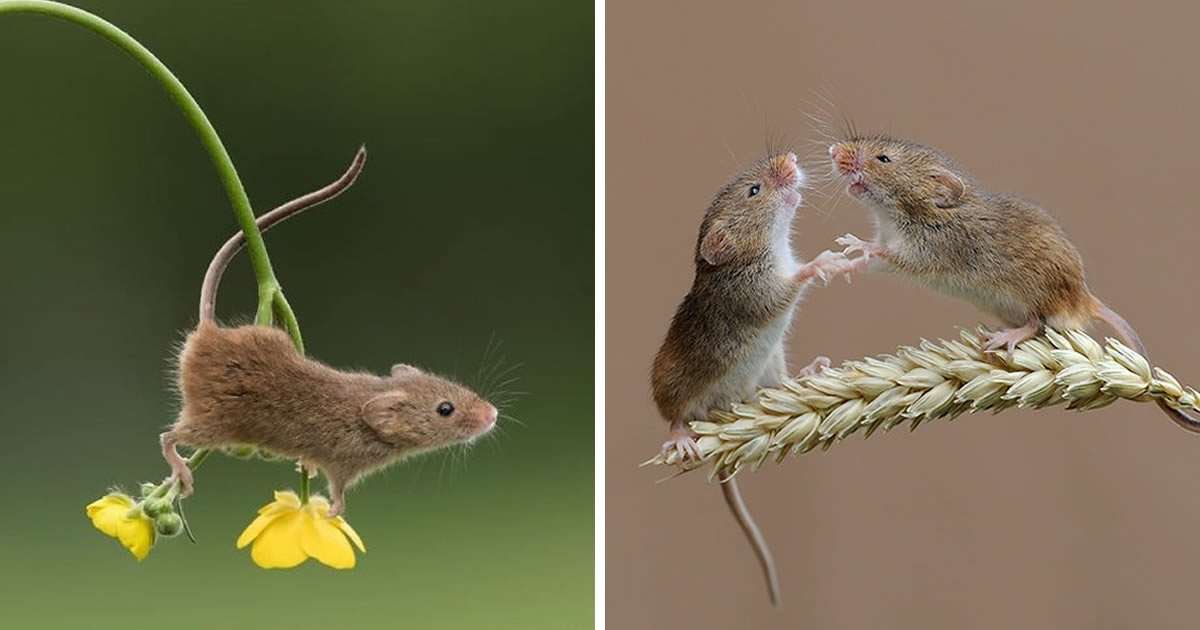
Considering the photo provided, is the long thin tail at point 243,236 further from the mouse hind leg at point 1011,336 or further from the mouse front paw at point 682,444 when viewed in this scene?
the mouse hind leg at point 1011,336

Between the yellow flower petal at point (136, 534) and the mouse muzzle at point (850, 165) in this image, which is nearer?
the yellow flower petal at point (136, 534)

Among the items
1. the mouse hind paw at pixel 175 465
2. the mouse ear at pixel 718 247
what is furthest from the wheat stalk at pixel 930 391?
the mouse hind paw at pixel 175 465

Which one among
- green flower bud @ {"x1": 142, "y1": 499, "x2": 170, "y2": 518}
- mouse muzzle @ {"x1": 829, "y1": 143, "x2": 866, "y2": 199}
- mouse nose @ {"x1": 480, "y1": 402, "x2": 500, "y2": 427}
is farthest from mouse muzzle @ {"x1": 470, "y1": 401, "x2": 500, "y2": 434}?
mouse muzzle @ {"x1": 829, "y1": 143, "x2": 866, "y2": 199}

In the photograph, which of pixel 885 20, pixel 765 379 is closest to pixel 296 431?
pixel 765 379

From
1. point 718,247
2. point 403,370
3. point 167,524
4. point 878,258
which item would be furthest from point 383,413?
point 878,258

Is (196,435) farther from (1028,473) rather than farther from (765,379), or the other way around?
(1028,473)

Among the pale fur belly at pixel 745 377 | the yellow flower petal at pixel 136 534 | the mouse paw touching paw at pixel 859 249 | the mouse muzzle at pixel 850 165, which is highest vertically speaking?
the mouse muzzle at pixel 850 165
